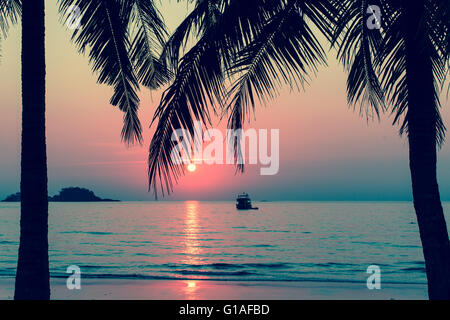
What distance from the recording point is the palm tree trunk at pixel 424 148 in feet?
19.5

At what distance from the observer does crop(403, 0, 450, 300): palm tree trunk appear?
5.94 m

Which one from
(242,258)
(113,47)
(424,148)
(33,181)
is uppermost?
(113,47)

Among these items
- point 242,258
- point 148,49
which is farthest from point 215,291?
point 242,258

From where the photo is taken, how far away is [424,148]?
19.5ft

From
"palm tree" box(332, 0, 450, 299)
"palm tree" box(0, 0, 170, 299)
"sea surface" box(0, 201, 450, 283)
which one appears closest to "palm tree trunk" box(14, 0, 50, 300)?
"palm tree" box(0, 0, 170, 299)

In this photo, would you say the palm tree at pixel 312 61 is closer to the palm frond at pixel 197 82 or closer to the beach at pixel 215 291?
the palm frond at pixel 197 82

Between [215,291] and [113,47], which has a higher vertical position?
[113,47]

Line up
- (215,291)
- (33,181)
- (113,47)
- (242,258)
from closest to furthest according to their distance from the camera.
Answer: (33,181) → (113,47) → (215,291) → (242,258)

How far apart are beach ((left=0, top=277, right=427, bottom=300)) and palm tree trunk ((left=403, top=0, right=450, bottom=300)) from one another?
24.9 ft

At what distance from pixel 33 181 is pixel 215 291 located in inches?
354

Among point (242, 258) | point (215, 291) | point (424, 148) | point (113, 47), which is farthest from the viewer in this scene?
point (242, 258)

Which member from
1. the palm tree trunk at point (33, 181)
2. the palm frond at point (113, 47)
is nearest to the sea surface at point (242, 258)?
the palm frond at point (113, 47)

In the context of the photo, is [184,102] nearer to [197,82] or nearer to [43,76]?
[197,82]

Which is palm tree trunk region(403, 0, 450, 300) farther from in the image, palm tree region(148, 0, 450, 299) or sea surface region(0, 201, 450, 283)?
sea surface region(0, 201, 450, 283)
